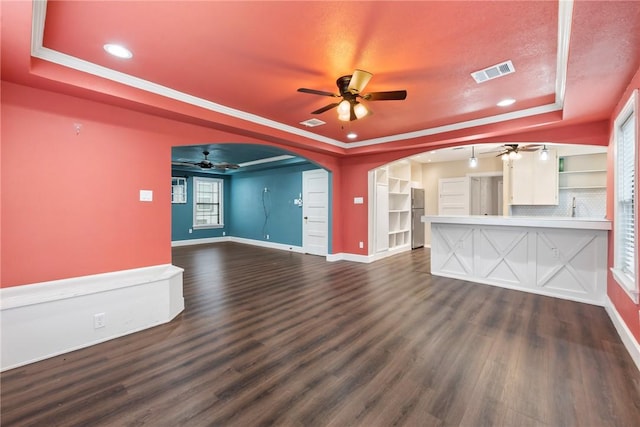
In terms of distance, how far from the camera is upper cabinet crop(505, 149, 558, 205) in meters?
6.18

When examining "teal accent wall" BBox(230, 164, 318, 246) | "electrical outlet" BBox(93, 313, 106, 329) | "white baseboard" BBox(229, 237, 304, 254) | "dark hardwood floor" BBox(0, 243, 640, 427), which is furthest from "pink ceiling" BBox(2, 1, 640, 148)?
"white baseboard" BBox(229, 237, 304, 254)

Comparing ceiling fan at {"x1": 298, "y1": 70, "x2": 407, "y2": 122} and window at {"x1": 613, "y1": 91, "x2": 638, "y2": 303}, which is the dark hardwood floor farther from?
ceiling fan at {"x1": 298, "y1": 70, "x2": 407, "y2": 122}

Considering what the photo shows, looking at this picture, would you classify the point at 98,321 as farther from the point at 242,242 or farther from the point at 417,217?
the point at 417,217

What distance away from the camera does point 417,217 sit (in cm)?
828

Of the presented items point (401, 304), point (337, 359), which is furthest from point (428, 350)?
point (401, 304)

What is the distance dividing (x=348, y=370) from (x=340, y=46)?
9.08ft

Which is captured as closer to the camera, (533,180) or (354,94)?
(354,94)

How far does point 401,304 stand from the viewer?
12.3ft

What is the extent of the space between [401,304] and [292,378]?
2.07 meters

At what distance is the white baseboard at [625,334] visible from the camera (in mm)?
2344

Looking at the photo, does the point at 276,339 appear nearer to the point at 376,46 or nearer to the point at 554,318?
the point at 376,46

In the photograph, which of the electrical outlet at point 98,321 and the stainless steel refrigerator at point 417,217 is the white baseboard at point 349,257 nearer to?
the stainless steel refrigerator at point 417,217

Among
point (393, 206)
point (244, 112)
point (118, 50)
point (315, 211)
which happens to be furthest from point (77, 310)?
point (393, 206)

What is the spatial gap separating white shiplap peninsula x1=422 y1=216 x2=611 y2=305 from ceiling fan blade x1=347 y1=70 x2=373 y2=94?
319cm
